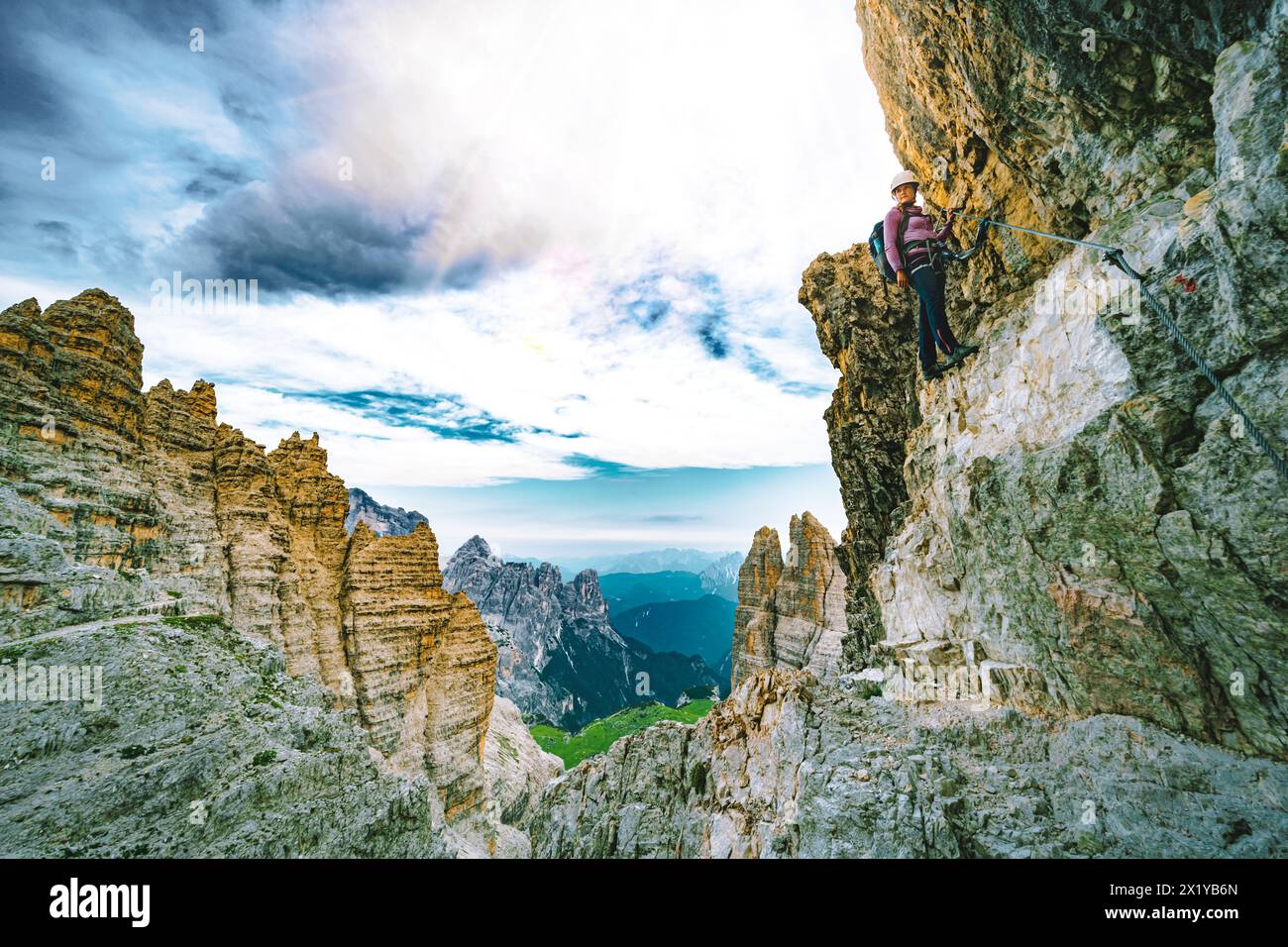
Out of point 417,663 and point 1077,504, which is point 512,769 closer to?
point 417,663

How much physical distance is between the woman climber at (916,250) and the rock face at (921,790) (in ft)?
31.6

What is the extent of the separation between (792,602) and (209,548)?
6422 cm

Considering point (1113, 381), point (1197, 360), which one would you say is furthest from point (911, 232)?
point (1197, 360)

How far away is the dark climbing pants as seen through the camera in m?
12.9

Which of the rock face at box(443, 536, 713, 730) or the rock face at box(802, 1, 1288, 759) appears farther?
the rock face at box(443, 536, 713, 730)

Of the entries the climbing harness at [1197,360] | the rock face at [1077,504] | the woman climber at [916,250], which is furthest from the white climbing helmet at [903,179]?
the climbing harness at [1197,360]

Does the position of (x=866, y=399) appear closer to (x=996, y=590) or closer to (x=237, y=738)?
(x=996, y=590)

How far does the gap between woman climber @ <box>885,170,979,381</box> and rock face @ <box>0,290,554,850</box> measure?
22687mm

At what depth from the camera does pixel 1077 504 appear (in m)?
8.76

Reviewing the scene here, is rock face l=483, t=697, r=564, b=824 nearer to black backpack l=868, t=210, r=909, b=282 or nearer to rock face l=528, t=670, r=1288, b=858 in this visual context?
rock face l=528, t=670, r=1288, b=858

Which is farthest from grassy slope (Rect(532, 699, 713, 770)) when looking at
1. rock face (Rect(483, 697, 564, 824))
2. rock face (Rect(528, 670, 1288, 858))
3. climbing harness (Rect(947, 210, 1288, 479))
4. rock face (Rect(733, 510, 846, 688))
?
climbing harness (Rect(947, 210, 1288, 479))
